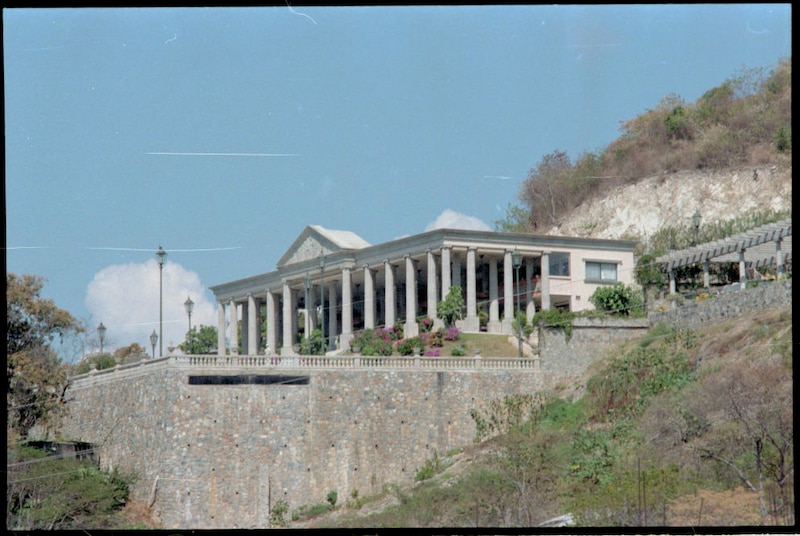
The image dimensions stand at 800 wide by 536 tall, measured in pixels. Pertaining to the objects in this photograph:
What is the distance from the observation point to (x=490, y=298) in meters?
55.2

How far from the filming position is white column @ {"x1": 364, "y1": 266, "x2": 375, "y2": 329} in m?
55.4

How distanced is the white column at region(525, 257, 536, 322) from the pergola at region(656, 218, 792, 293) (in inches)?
207

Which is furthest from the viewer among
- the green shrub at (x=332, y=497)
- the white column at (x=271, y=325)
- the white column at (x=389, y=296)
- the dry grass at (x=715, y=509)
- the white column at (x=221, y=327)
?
the white column at (x=221, y=327)

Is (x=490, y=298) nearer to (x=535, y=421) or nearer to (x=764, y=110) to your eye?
(x=535, y=421)

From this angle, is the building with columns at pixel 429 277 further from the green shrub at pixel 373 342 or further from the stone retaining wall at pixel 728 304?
the stone retaining wall at pixel 728 304

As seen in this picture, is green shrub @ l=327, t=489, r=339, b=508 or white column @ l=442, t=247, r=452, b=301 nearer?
green shrub @ l=327, t=489, r=339, b=508

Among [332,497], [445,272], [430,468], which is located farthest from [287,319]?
[430,468]

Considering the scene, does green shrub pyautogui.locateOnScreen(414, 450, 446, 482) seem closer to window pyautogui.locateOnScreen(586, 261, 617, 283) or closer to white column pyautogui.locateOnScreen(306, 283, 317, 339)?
white column pyautogui.locateOnScreen(306, 283, 317, 339)

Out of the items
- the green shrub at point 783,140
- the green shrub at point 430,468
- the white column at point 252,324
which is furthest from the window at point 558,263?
the green shrub at point 783,140

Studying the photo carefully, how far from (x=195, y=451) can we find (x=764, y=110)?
46.0 meters

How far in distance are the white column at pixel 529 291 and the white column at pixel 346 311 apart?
7.27 m

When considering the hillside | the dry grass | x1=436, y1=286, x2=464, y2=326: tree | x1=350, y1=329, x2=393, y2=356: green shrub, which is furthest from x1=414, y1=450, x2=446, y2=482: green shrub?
the dry grass

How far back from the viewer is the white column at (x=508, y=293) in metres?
52.7


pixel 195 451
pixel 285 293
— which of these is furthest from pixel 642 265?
pixel 195 451
